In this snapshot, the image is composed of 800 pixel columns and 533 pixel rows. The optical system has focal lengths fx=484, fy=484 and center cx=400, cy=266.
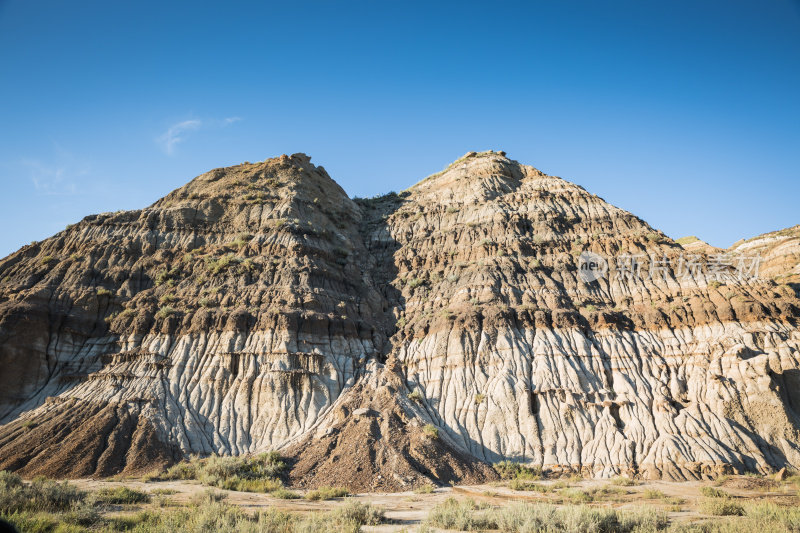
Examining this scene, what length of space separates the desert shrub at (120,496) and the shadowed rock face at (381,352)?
9153 millimetres

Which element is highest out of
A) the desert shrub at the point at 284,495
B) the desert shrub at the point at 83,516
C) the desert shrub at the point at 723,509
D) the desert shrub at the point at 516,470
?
the desert shrub at the point at 83,516

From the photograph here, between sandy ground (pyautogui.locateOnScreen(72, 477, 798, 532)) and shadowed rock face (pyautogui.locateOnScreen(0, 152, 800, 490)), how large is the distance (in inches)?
92.0

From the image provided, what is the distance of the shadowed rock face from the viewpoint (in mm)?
30031

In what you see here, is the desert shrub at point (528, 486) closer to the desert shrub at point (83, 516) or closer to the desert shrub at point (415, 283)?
the desert shrub at point (83, 516)

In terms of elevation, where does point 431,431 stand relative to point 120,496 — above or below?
below

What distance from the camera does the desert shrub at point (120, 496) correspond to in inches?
732

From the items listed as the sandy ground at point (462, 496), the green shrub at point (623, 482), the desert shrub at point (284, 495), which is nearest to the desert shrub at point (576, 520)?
the sandy ground at point (462, 496)

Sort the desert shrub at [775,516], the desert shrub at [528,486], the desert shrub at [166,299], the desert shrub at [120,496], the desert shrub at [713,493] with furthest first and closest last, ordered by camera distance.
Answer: the desert shrub at [166,299], the desert shrub at [528,486], the desert shrub at [713,493], the desert shrub at [120,496], the desert shrub at [775,516]

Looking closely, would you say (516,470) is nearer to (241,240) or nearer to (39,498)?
(39,498)

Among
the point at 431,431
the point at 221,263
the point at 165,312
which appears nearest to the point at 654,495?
the point at 431,431

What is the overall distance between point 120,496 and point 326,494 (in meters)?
8.87

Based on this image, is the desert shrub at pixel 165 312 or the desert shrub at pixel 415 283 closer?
the desert shrub at pixel 165 312

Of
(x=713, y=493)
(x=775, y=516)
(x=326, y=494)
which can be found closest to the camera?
(x=775, y=516)

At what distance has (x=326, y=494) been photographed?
23.5m
